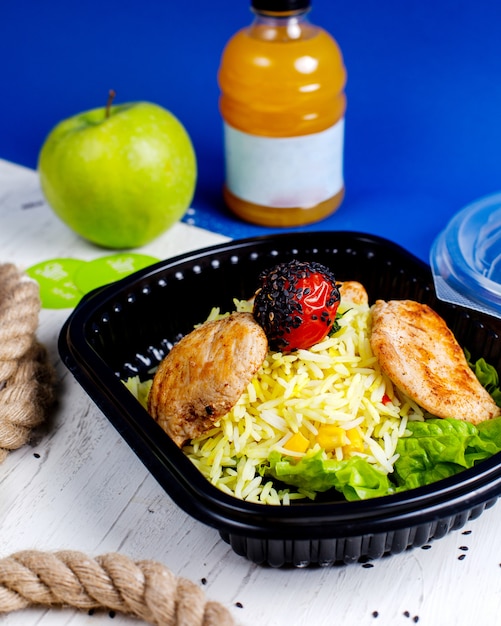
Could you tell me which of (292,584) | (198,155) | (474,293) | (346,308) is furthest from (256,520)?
(198,155)

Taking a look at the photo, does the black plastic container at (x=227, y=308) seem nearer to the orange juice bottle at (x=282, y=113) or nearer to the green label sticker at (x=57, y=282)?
the green label sticker at (x=57, y=282)

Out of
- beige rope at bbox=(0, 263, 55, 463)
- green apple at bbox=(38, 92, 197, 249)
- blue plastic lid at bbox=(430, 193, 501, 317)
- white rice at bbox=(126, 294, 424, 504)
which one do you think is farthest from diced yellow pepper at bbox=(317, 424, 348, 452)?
green apple at bbox=(38, 92, 197, 249)

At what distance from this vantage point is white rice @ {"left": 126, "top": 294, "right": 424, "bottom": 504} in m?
2.60

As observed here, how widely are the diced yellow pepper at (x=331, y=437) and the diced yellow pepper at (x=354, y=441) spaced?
0.03 m

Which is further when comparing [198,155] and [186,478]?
[198,155]

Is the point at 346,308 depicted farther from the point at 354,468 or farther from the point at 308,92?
the point at 308,92

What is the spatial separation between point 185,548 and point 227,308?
3.74ft

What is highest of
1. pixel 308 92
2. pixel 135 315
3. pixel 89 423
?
pixel 308 92

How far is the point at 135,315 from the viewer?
3225 mm

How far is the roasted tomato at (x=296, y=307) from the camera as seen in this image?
103 inches

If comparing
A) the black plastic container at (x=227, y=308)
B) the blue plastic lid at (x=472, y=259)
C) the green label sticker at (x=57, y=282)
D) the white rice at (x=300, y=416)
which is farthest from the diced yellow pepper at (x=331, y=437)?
the green label sticker at (x=57, y=282)

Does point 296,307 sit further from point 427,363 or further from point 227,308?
point 227,308

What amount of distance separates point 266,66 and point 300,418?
219cm

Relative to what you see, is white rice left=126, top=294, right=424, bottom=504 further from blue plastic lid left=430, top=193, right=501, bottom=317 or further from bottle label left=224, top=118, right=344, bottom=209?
bottle label left=224, top=118, right=344, bottom=209
